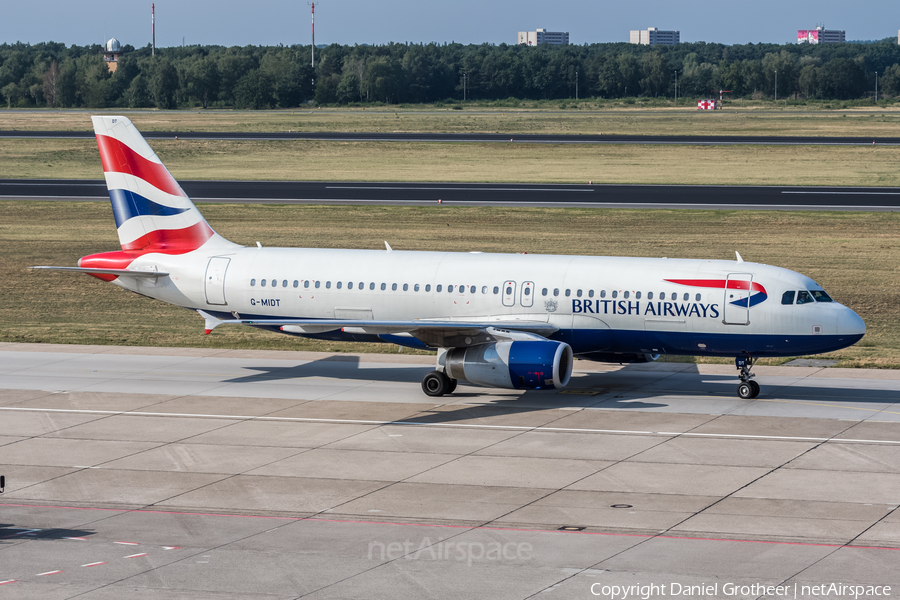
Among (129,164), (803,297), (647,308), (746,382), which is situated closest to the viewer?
(803,297)

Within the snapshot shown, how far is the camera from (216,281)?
36250 mm

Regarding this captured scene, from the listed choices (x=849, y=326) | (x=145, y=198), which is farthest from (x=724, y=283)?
(x=145, y=198)

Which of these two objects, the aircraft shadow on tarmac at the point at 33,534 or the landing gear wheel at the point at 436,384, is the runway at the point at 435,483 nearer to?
the aircraft shadow on tarmac at the point at 33,534

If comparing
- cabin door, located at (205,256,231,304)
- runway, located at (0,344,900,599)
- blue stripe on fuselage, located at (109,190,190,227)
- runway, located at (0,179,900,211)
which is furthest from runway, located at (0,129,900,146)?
cabin door, located at (205,256,231,304)

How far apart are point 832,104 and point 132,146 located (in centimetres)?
18133

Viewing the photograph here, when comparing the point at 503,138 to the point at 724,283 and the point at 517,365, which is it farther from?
the point at 517,365

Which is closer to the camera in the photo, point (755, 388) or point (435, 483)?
point (435, 483)

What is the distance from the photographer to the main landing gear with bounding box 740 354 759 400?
32562mm

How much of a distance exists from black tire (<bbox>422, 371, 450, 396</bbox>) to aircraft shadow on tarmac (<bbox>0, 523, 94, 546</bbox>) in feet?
45.9

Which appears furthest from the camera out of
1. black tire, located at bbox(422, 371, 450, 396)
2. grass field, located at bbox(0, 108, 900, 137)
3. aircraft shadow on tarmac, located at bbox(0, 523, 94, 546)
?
grass field, located at bbox(0, 108, 900, 137)

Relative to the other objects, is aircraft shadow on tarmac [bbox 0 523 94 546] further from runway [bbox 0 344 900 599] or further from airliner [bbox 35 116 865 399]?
airliner [bbox 35 116 865 399]

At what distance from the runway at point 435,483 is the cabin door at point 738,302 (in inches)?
102

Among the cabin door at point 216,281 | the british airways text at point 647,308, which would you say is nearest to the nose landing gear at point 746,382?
the british airways text at point 647,308

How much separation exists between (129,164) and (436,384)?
13.7 m
